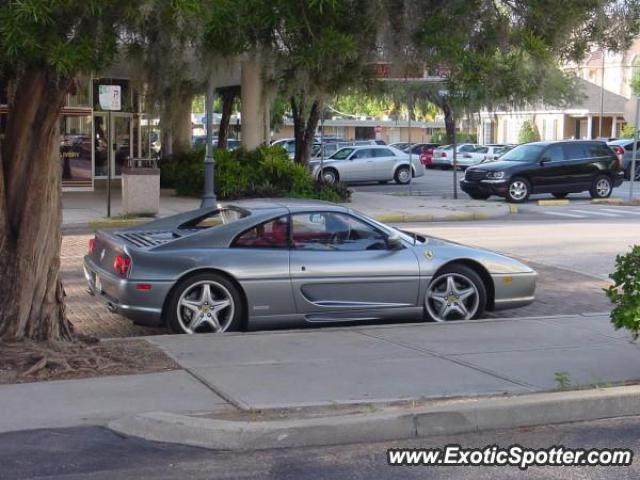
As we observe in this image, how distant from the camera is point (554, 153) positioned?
1131 inches

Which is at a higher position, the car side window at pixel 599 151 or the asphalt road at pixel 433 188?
the car side window at pixel 599 151

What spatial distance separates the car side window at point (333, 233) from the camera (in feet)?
31.8

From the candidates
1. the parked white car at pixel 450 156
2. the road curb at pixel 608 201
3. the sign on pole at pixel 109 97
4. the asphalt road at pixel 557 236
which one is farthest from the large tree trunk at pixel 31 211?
the parked white car at pixel 450 156

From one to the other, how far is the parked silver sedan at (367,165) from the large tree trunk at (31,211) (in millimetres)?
28085

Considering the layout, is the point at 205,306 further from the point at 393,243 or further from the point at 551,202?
the point at 551,202

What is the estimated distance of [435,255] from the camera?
9984mm

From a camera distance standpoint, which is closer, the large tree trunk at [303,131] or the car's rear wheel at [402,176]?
the large tree trunk at [303,131]

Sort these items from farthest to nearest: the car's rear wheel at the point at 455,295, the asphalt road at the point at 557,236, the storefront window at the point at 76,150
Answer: the storefront window at the point at 76,150, the asphalt road at the point at 557,236, the car's rear wheel at the point at 455,295

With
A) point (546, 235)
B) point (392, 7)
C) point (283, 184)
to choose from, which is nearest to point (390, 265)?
point (392, 7)

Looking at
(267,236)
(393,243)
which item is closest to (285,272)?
(267,236)

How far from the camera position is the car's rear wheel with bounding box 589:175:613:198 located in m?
29.6

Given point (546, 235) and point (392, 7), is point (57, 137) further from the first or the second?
point (546, 235)

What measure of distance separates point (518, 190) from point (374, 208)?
209 inches

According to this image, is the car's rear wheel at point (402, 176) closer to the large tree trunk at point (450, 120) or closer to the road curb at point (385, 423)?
the large tree trunk at point (450, 120)
